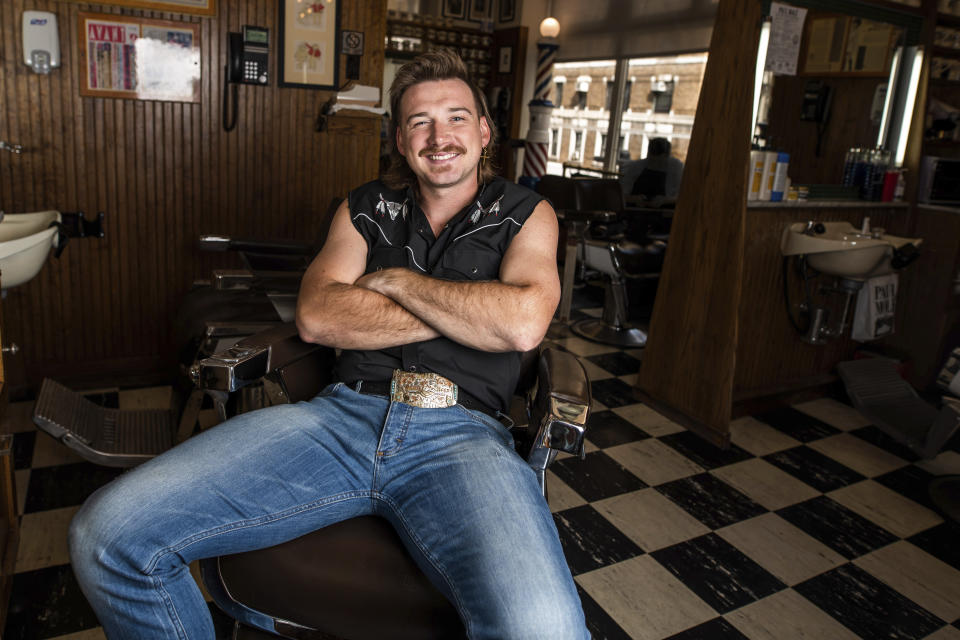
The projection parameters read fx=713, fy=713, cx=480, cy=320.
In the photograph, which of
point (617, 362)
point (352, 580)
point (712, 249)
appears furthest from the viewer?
point (617, 362)

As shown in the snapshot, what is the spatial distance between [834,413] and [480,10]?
7.79 m

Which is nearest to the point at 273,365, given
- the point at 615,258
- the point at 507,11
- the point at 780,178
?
the point at 780,178

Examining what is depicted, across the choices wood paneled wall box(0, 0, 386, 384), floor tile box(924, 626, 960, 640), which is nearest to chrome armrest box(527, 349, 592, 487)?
floor tile box(924, 626, 960, 640)

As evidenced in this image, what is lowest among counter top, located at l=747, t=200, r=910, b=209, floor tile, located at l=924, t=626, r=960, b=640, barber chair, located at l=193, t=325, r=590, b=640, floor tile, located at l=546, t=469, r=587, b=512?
floor tile, located at l=924, t=626, r=960, b=640

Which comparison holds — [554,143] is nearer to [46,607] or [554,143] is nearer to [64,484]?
[64,484]

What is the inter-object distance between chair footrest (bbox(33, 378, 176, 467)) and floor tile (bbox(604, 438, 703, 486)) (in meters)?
1.67

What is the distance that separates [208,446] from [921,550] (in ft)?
7.41

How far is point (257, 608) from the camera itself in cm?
125

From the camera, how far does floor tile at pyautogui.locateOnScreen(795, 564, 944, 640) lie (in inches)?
76.5

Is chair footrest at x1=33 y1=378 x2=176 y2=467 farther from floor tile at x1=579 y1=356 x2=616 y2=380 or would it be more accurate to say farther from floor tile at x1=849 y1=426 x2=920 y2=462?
floor tile at x1=849 y1=426 x2=920 y2=462

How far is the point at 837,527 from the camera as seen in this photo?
2443 mm

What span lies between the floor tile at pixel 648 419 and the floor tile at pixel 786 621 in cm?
109

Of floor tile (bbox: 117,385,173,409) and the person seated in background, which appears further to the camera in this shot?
the person seated in background

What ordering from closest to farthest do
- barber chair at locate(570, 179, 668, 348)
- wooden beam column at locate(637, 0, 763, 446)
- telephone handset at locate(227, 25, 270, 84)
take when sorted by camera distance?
wooden beam column at locate(637, 0, 763, 446), telephone handset at locate(227, 25, 270, 84), barber chair at locate(570, 179, 668, 348)
